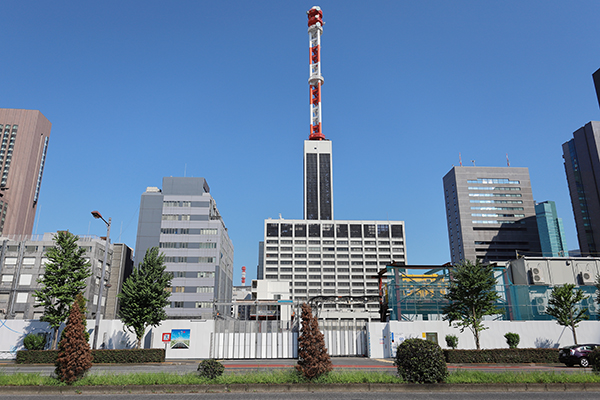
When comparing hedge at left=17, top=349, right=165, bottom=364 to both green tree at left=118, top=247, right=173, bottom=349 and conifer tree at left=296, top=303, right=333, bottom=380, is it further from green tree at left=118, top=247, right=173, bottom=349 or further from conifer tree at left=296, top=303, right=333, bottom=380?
conifer tree at left=296, top=303, right=333, bottom=380

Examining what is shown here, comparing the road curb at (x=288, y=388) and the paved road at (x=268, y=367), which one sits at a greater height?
the road curb at (x=288, y=388)

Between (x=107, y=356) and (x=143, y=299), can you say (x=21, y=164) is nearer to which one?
(x=143, y=299)

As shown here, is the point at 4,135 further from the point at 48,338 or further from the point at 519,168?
the point at 519,168

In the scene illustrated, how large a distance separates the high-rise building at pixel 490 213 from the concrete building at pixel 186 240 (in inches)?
4322

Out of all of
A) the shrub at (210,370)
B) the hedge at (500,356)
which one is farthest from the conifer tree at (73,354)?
the hedge at (500,356)

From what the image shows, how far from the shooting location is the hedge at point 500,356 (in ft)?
96.1

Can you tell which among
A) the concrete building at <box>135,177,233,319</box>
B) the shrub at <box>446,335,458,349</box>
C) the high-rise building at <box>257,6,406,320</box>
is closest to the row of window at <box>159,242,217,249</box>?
the concrete building at <box>135,177,233,319</box>

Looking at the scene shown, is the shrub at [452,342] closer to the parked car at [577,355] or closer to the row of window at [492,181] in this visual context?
the parked car at [577,355]

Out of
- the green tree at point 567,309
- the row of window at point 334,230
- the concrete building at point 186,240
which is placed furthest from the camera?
the row of window at point 334,230

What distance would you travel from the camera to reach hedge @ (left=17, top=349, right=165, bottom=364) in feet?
104

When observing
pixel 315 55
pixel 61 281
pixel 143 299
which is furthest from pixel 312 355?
pixel 315 55

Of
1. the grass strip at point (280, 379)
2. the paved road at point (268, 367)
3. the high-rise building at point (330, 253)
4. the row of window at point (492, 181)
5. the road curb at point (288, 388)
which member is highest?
the row of window at point (492, 181)

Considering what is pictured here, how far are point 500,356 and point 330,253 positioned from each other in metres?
138

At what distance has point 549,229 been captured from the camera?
165375mm
